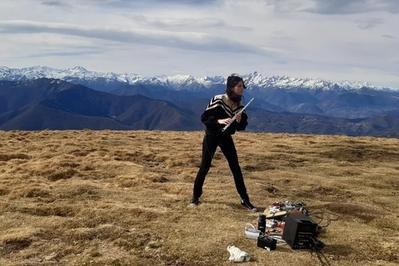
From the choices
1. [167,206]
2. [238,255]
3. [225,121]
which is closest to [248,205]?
[167,206]

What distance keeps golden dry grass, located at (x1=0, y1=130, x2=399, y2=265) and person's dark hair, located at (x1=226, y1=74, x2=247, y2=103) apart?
3.54 meters

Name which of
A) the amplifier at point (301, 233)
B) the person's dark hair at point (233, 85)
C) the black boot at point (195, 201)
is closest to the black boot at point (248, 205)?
the black boot at point (195, 201)

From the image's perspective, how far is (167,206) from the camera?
16797mm

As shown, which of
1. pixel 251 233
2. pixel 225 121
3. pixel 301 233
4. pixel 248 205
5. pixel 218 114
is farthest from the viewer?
pixel 248 205

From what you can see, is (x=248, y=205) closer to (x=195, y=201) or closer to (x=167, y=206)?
(x=195, y=201)

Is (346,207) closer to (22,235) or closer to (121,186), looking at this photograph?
(121,186)

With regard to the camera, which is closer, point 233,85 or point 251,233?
point 251,233

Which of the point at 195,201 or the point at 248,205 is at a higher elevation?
the point at 248,205

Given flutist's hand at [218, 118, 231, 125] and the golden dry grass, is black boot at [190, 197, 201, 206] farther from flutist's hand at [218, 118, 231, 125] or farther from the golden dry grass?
flutist's hand at [218, 118, 231, 125]

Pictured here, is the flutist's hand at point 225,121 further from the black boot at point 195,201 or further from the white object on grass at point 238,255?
the white object on grass at point 238,255

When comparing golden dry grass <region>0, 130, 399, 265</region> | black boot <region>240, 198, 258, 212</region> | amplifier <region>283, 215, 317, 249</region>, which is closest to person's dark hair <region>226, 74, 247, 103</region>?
black boot <region>240, 198, 258, 212</region>

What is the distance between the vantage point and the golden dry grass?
496 inches

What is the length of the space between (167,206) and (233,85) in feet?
14.9

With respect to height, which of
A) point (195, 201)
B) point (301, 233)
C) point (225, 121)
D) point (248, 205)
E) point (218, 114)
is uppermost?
point (218, 114)
